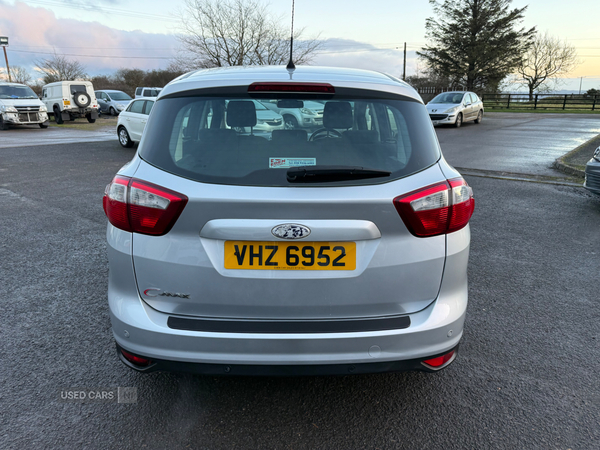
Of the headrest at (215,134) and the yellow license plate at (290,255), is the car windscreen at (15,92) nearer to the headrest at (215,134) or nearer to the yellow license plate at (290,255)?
the headrest at (215,134)

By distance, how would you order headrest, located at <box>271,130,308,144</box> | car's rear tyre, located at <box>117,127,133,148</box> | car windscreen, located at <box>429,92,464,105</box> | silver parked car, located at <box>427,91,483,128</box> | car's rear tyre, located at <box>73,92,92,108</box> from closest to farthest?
1. headrest, located at <box>271,130,308,144</box>
2. car's rear tyre, located at <box>117,127,133,148</box>
3. silver parked car, located at <box>427,91,483,128</box>
4. car windscreen, located at <box>429,92,464,105</box>
5. car's rear tyre, located at <box>73,92,92,108</box>

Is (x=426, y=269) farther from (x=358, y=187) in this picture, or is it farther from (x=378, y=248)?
(x=358, y=187)

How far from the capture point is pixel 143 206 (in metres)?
2.03

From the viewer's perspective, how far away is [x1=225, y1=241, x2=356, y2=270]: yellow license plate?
6.42 ft

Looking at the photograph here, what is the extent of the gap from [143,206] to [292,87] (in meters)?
0.88

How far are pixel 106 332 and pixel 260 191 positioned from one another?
1.90m

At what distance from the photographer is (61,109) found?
24.4m

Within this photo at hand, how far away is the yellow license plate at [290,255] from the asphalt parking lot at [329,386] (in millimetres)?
905

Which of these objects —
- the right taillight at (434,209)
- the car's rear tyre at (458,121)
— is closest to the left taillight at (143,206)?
the right taillight at (434,209)

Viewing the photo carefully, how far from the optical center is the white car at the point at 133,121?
12953 mm

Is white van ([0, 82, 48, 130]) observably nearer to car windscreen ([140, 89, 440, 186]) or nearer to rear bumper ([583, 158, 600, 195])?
rear bumper ([583, 158, 600, 195])

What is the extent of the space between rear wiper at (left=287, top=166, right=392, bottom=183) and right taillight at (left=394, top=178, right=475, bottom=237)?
6.6 inches

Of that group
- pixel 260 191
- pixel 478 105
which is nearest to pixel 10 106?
pixel 478 105

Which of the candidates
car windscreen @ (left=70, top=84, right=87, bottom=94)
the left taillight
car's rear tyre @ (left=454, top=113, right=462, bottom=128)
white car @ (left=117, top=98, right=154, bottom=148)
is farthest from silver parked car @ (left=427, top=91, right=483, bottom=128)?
the left taillight
